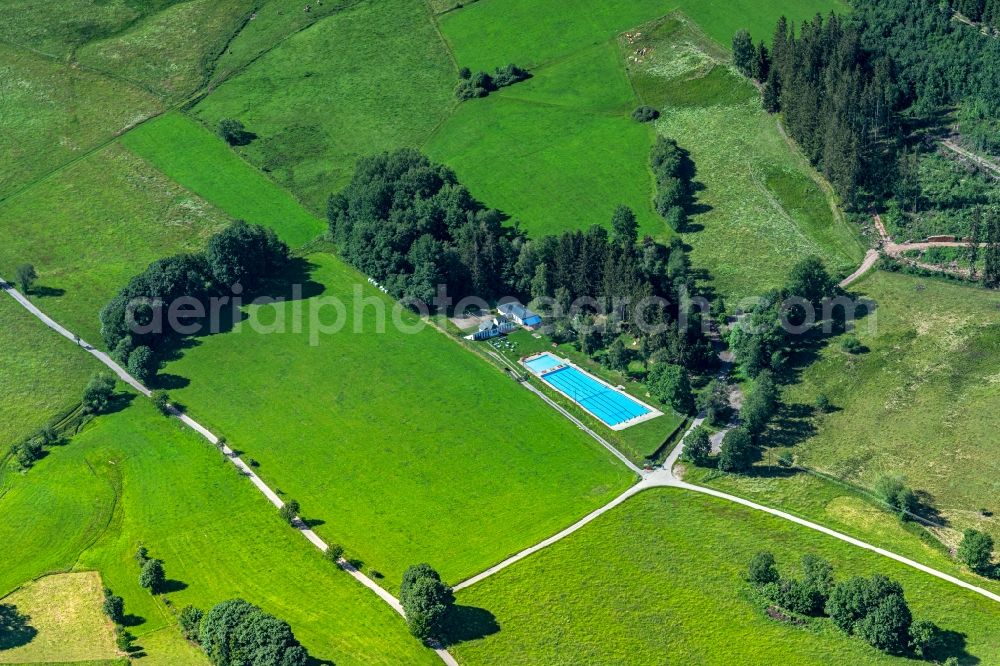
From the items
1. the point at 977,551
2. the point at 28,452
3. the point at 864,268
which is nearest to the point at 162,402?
the point at 28,452

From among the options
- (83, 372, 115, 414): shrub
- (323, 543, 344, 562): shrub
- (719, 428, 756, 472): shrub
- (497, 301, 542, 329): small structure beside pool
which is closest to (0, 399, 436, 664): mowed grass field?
(323, 543, 344, 562): shrub

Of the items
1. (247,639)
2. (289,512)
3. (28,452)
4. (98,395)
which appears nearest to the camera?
(247,639)

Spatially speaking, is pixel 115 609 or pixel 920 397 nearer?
pixel 115 609

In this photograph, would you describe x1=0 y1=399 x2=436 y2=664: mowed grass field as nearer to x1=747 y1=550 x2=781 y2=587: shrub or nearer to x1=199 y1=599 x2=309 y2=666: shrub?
x1=199 y1=599 x2=309 y2=666: shrub

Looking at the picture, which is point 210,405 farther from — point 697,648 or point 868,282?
point 868,282

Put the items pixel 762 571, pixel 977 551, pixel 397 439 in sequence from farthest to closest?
pixel 397 439
pixel 762 571
pixel 977 551

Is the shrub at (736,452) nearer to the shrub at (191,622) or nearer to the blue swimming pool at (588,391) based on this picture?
the blue swimming pool at (588,391)

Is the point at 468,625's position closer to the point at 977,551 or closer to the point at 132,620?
the point at 132,620

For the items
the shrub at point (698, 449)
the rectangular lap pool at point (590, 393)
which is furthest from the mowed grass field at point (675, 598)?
the rectangular lap pool at point (590, 393)
